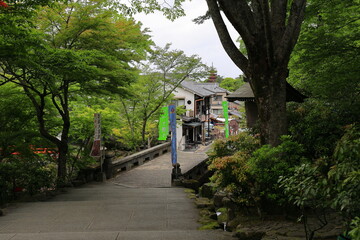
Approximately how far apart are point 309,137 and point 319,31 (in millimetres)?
4172

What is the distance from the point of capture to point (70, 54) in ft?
32.4

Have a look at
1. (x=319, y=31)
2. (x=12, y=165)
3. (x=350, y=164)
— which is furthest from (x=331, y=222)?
(x=12, y=165)

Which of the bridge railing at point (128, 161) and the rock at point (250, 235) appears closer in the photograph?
the rock at point (250, 235)

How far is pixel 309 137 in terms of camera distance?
23.3 feet

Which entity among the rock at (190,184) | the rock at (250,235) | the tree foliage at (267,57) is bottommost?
the rock at (190,184)

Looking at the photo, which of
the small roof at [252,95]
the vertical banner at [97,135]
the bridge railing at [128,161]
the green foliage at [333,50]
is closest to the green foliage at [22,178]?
the vertical banner at [97,135]

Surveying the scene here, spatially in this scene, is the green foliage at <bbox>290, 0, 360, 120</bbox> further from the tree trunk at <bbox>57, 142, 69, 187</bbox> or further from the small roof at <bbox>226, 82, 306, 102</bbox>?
the tree trunk at <bbox>57, 142, 69, 187</bbox>

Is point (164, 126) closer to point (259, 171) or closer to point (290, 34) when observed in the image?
point (290, 34)

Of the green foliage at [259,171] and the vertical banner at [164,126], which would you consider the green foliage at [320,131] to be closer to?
the green foliage at [259,171]

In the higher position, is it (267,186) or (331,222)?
(267,186)

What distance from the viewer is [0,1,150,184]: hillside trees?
31.8 ft

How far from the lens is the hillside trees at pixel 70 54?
9695 mm

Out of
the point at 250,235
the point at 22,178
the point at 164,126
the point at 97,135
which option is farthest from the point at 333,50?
the point at 164,126

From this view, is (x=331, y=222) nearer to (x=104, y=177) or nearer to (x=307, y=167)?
(x=307, y=167)
